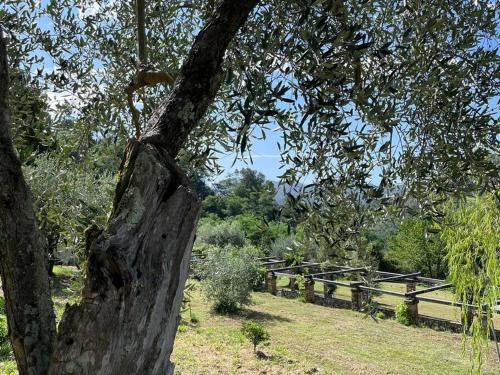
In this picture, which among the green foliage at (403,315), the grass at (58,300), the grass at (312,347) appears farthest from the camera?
the green foliage at (403,315)

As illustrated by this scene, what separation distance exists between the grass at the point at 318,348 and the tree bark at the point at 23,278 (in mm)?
7445

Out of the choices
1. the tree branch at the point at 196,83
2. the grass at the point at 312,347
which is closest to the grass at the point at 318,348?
the grass at the point at 312,347

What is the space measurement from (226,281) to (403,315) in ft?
22.7

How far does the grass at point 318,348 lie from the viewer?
38.3 feet

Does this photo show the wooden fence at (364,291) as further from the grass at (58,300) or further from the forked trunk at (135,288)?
the forked trunk at (135,288)

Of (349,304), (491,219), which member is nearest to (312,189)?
(491,219)

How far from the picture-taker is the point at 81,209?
12.0 feet

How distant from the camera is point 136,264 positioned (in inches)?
69.9

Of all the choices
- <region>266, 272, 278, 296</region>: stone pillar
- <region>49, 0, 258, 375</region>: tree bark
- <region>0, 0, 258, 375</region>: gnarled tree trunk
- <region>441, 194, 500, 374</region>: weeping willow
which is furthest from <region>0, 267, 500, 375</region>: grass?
<region>49, 0, 258, 375</region>: tree bark

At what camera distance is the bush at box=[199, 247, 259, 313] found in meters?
19.4

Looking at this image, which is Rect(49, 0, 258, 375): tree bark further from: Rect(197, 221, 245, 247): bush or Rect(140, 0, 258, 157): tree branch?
Rect(197, 221, 245, 247): bush

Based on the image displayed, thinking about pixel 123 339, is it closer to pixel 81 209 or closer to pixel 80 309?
pixel 80 309

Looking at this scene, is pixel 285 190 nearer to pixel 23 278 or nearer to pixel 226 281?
pixel 23 278

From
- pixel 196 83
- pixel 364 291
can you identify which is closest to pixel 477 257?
pixel 364 291
